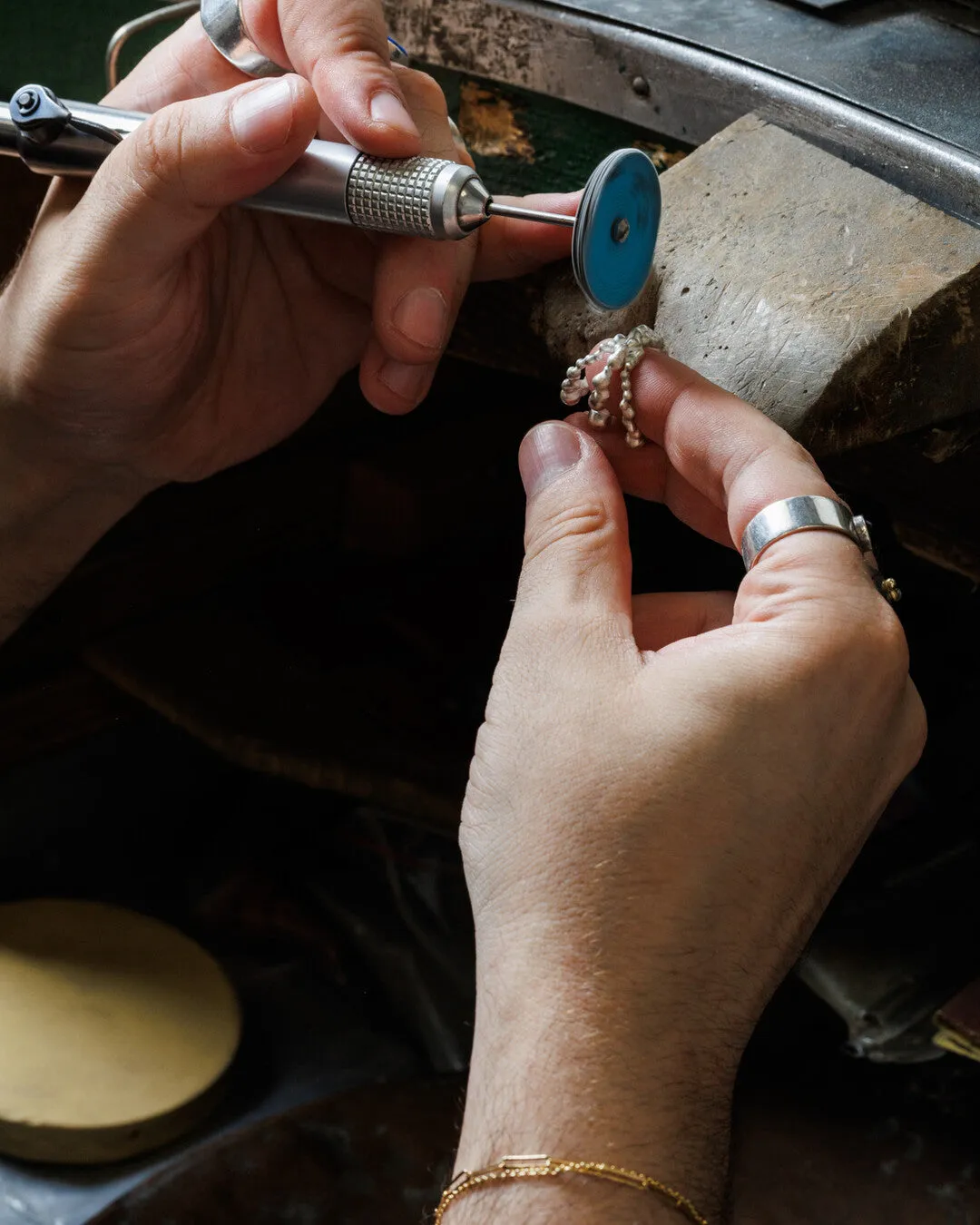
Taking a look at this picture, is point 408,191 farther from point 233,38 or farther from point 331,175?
point 233,38

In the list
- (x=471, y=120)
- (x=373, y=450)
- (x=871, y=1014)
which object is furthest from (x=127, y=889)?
(x=471, y=120)

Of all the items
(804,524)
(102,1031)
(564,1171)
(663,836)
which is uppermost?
(804,524)

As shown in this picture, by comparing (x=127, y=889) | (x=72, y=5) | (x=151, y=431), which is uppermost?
(x=72, y=5)

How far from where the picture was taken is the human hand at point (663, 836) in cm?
66

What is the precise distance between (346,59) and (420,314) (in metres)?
0.20

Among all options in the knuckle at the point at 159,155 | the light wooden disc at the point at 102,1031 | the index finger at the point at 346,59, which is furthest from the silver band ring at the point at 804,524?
the light wooden disc at the point at 102,1031

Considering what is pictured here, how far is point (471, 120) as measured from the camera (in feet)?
4.11

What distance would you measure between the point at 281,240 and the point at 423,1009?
0.79 metres

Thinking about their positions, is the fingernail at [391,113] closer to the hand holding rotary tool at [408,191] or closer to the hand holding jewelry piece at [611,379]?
the hand holding rotary tool at [408,191]

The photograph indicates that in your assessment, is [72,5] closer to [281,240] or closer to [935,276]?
[281,240]

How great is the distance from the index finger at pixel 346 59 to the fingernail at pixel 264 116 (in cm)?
6

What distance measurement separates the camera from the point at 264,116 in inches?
31.6

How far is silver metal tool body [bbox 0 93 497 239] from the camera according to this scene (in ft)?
2.63

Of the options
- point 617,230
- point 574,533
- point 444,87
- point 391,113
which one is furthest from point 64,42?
point 574,533
